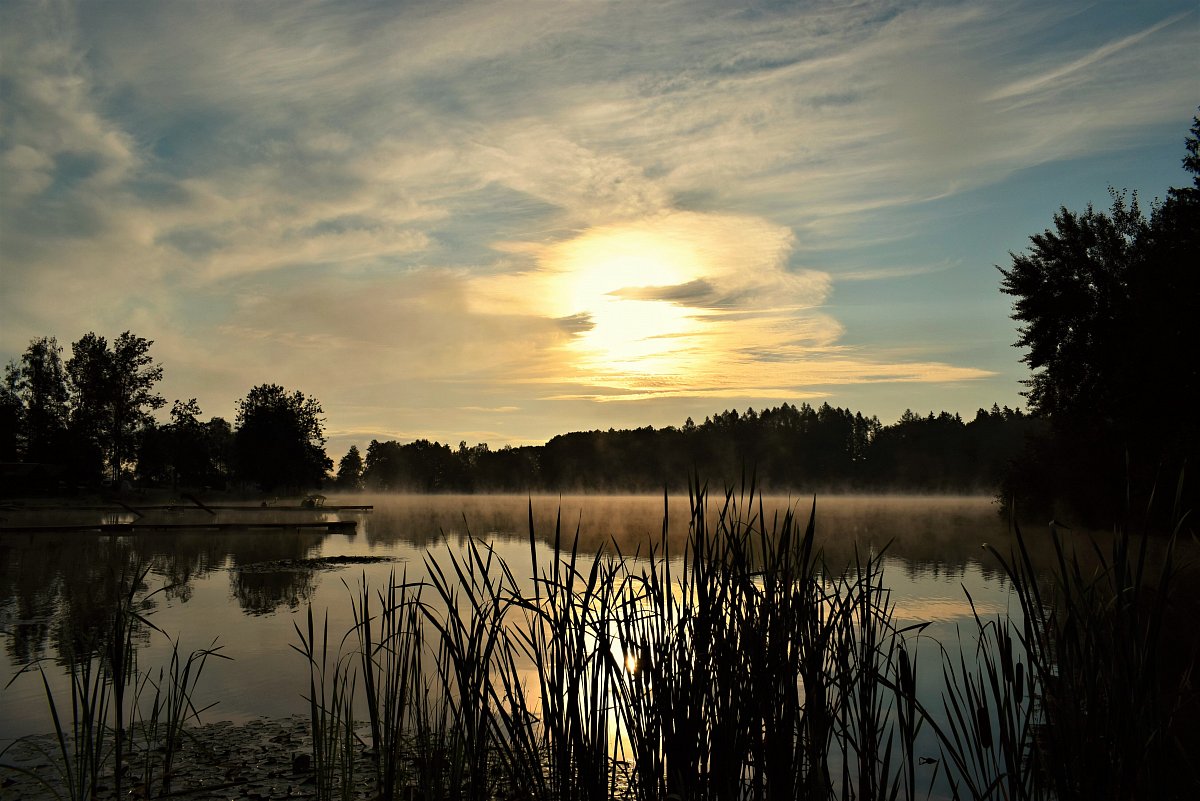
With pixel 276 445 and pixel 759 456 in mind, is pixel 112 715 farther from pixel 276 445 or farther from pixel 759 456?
pixel 759 456

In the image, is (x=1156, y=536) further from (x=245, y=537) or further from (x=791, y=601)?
(x=245, y=537)

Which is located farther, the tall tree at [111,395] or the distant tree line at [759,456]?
the distant tree line at [759,456]

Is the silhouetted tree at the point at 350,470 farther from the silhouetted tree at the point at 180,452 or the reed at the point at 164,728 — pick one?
the reed at the point at 164,728

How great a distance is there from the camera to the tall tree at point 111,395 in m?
50.8

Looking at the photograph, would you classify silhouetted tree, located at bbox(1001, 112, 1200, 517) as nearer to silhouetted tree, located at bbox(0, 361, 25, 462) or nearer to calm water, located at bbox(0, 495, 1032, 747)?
calm water, located at bbox(0, 495, 1032, 747)

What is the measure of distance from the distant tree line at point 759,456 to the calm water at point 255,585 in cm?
6309

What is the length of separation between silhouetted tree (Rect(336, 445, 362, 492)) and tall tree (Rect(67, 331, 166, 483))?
7548 cm

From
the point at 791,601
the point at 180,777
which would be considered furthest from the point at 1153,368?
the point at 180,777

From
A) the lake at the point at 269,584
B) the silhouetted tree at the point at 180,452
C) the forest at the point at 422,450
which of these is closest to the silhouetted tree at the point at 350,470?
the forest at the point at 422,450

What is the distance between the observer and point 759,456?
83375 millimetres

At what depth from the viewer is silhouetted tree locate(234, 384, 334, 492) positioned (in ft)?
170

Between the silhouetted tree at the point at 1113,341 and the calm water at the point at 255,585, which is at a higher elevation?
the silhouetted tree at the point at 1113,341

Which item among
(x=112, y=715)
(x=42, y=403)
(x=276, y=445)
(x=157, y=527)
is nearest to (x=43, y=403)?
(x=42, y=403)

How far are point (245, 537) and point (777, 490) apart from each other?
250 feet
